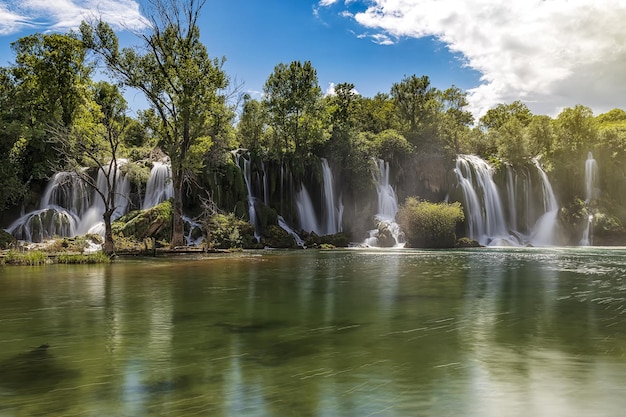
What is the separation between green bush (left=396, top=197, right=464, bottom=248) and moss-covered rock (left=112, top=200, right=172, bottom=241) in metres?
22.3

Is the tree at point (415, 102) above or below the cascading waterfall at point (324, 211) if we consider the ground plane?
above

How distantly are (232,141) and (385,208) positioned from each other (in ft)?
61.4

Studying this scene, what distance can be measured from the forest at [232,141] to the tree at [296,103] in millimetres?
140

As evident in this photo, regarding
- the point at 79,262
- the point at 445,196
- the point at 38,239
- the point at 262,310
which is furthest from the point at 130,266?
the point at 445,196

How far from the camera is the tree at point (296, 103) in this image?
164 feet

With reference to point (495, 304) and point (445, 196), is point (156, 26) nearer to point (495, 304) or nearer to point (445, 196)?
point (495, 304)

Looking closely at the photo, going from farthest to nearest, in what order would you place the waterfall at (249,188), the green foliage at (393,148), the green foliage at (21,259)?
the green foliage at (393,148) < the waterfall at (249,188) < the green foliage at (21,259)

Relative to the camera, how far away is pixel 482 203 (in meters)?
50.7

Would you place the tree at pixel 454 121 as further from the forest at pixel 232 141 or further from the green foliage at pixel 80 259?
the green foliage at pixel 80 259

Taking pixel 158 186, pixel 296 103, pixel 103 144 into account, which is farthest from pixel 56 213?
pixel 296 103

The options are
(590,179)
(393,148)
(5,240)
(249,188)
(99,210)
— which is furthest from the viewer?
(590,179)

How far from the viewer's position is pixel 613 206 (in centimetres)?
5528

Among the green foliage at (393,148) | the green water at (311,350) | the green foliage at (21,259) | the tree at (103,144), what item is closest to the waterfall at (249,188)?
the tree at (103,144)

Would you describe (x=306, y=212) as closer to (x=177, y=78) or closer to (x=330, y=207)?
(x=330, y=207)
